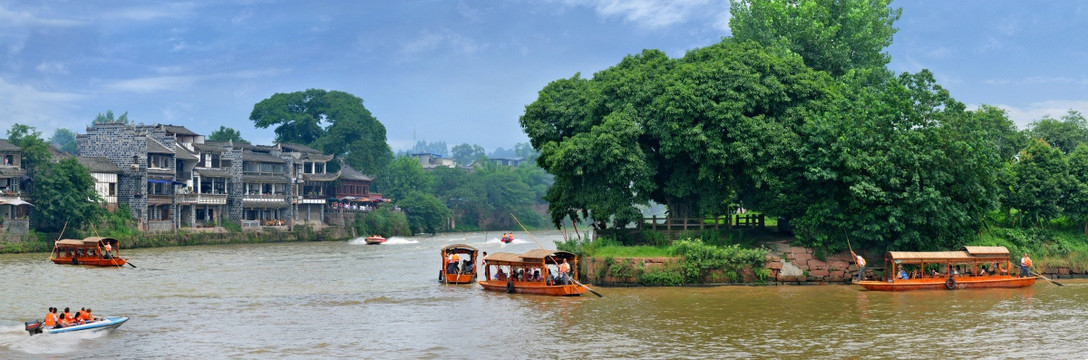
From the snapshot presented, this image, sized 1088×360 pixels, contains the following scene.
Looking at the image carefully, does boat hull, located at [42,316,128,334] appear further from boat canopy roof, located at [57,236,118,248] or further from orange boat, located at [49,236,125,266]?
boat canopy roof, located at [57,236,118,248]

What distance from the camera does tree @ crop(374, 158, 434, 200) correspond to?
4405 inches

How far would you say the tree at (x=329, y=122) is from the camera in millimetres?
105125

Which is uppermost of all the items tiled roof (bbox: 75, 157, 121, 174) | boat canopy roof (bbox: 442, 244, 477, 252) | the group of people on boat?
tiled roof (bbox: 75, 157, 121, 174)

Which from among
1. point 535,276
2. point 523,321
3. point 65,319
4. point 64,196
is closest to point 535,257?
point 535,276

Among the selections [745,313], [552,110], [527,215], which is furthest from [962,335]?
[527,215]

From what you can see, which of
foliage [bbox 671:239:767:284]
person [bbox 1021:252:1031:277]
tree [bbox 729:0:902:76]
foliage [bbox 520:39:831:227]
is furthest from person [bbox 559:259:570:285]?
tree [bbox 729:0:902:76]

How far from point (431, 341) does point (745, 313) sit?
1049cm

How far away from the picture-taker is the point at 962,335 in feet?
89.7

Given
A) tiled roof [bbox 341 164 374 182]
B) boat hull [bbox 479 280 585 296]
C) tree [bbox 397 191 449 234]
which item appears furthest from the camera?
tree [bbox 397 191 449 234]

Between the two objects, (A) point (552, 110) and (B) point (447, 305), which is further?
(A) point (552, 110)

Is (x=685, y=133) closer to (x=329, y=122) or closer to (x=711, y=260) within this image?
(x=711, y=260)

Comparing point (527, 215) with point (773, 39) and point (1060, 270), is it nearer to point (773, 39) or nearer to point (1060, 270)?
point (773, 39)

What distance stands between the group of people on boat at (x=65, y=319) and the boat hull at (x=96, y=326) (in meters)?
0.17

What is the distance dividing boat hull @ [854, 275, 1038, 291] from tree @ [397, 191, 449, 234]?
241ft
